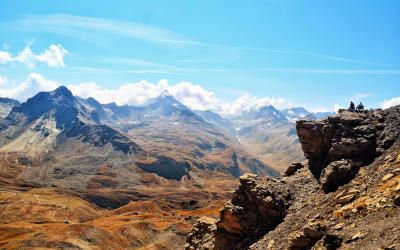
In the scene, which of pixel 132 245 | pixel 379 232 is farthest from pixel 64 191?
pixel 379 232

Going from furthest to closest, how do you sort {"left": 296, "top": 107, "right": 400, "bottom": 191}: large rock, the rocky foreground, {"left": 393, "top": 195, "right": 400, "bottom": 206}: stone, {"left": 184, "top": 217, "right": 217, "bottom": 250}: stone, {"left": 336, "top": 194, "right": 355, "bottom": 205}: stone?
{"left": 184, "top": 217, "right": 217, "bottom": 250}: stone → {"left": 296, "top": 107, "right": 400, "bottom": 191}: large rock → {"left": 336, "top": 194, "right": 355, "bottom": 205}: stone → the rocky foreground → {"left": 393, "top": 195, "right": 400, "bottom": 206}: stone

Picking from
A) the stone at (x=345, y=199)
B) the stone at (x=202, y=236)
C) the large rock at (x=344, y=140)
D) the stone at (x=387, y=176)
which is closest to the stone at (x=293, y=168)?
the large rock at (x=344, y=140)

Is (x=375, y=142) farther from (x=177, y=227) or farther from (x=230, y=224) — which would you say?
(x=177, y=227)

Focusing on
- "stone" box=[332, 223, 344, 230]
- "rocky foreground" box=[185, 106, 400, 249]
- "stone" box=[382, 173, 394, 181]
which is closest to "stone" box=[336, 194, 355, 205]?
"rocky foreground" box=[185, 106, 400, 249]

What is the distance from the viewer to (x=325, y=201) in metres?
33.4

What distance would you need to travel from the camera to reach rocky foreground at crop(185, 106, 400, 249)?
1057 inches

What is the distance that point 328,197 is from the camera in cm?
3366

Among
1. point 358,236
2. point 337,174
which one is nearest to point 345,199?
point 337,174

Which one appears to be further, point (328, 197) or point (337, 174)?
point (337, 174)

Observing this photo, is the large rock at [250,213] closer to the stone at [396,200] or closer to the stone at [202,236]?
the stone at [202,236]

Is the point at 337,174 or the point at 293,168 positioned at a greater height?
the point at 293,168

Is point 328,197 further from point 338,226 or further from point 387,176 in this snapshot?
point 338,226

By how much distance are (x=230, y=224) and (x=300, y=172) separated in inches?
370

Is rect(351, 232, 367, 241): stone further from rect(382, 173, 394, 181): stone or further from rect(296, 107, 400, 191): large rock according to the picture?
rect(296, 107, 400, 191): large rock
